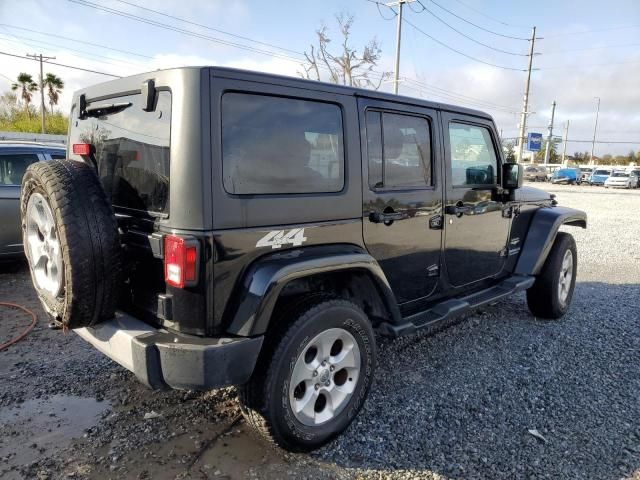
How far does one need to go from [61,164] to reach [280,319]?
139 cm

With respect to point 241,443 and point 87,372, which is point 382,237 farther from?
point 87,372

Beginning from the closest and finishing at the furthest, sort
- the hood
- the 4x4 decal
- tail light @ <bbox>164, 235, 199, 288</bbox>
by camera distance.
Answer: tail light @ <bbox>164, 235, 199, 288</bbox>
the 4x4 decal
the hood

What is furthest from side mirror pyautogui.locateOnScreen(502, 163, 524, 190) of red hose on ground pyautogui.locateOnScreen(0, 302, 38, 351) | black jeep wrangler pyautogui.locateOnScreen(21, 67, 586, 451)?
red hose on ground pyautogui.locateOnScreen(0, 302, 38, 351)

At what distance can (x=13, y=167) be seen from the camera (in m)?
5.73

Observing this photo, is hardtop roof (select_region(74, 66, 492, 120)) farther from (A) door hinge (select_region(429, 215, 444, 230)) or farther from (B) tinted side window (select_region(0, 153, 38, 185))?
(B) tinted side window (select_region(0, 153, 38, 185))

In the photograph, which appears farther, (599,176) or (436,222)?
(599,176)

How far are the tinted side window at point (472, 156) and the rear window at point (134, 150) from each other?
224 cm

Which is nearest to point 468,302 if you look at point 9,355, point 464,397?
point 464,397

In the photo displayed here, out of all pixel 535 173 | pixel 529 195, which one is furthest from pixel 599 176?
pixel 529 195

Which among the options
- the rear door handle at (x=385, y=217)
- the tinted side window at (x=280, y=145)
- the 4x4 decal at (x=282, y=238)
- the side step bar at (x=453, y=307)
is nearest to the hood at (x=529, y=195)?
the side step bar at (x=453, y=307)

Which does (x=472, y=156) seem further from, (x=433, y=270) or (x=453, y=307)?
(x=453, y=307)

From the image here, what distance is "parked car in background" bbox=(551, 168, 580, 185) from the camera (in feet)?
129

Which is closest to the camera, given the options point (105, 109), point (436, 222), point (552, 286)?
point (105, 109)

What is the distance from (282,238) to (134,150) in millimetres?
948
